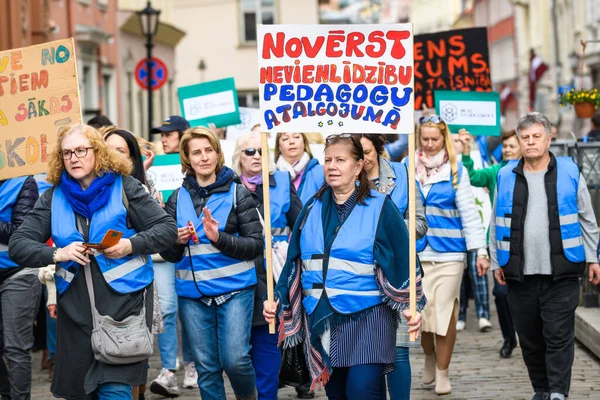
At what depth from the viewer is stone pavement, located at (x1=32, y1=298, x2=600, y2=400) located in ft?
30.8

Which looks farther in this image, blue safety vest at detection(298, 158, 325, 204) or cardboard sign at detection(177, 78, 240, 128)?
cardboard sign at detection(177, 78, 240, 128)

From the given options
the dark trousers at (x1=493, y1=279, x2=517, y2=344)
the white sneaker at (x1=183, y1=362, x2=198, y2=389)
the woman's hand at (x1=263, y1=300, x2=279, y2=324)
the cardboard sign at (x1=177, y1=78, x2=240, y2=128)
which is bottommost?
the white sneaker at (x1=183, y1=362, x2=198, y2=389)

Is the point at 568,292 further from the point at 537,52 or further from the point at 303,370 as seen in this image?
the point at 537,52

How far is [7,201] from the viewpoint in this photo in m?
8.05

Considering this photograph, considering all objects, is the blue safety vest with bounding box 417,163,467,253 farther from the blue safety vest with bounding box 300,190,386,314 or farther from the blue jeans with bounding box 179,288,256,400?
the blue safety vest with bounding box 300,190,386,314

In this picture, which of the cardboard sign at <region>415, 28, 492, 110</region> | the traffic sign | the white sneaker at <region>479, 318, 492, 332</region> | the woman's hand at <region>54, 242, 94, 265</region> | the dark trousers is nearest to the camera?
the woman's hand at <region>54, 242, 94, 265</region>

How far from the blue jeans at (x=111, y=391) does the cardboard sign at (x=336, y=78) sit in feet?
5.05

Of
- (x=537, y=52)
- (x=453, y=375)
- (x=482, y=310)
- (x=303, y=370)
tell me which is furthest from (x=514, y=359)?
(x=537, y=52)

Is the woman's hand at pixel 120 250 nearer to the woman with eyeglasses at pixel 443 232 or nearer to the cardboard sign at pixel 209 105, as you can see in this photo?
the woman with eyeglasses at pixel 443 232

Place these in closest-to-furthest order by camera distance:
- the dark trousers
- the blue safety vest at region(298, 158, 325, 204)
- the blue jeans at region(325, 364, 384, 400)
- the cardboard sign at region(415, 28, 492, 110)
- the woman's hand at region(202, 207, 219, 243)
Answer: the blue jeans at region(325, 364, 384, 400), the woman's hand at region(202, 207, 219, 243), the blue safety vest at region(298, 158, 325, 204), the dark trousers, the cardboard sign at region(415, 28, 492, 110)

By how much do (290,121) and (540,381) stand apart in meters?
2.77

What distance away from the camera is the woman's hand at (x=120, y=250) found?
21.2 feet

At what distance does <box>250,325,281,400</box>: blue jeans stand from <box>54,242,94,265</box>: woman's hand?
202 cm

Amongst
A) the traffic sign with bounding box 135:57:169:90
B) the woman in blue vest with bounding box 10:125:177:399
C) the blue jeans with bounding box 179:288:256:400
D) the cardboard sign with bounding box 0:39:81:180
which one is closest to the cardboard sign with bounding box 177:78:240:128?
the cardboard sign with bounding box 0:39:81:180
